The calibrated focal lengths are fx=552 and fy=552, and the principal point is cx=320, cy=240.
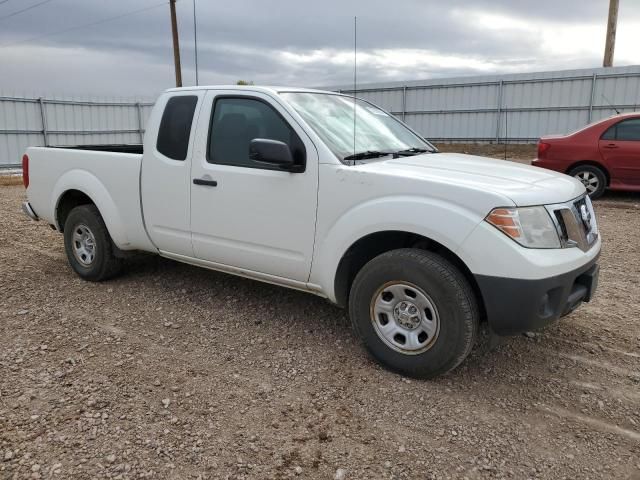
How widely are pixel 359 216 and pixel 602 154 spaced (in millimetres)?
7871

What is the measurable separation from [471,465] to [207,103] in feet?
10.5

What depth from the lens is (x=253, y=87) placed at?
4148mm

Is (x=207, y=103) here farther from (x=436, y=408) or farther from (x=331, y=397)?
(x=436, y=408)

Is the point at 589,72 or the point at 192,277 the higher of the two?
the point at 589,72

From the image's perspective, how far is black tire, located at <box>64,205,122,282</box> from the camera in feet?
17.0

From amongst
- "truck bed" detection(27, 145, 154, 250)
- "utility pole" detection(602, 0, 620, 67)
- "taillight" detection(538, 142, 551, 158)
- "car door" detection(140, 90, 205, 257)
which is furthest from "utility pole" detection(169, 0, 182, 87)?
"car door" detection(140, 90, 205, 257)

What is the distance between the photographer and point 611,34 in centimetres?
1742

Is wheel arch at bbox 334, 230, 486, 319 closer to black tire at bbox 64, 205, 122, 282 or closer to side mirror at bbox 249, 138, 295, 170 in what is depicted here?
side mirror at bbox 249, 138, 295, 170

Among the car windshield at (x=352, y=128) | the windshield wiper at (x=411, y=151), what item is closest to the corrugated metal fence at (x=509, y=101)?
the car windshield at (x=352, y=128)

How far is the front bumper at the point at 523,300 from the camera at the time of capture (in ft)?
9.77

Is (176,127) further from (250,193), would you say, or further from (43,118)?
(43,118)

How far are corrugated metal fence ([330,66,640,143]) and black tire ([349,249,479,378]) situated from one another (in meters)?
15.4

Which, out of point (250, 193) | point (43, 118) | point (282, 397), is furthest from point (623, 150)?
point (43, 118)

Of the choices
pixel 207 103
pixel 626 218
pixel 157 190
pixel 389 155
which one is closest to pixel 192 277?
pixel 157 190
